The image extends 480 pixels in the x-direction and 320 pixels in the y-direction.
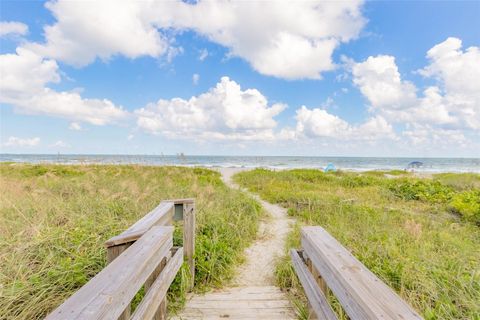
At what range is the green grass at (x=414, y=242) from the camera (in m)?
2.96

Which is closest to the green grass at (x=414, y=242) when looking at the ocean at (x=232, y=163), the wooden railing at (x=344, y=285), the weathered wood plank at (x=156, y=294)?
the wooden railing at (x=344, y=285)

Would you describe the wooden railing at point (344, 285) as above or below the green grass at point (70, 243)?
above

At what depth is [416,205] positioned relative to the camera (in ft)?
28.3

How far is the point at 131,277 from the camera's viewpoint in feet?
4.89

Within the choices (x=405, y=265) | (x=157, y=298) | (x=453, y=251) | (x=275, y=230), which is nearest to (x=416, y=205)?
(x=453, y=251)

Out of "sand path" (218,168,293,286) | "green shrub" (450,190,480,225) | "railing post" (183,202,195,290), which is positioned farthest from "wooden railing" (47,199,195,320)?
"green shrub" (450,190,480,225)

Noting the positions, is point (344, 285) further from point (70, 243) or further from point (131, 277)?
point (70, 243)

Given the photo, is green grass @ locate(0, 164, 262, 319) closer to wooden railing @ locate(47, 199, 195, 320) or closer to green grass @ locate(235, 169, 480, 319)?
wooden railing @ locate(47, 199, 195, 320)

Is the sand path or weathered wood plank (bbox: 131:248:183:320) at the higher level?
weathered wood plank (bbox: 131:248:183:320)

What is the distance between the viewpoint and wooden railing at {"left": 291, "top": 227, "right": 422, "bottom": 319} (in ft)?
3.97

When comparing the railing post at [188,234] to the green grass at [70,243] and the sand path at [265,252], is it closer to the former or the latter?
the green grass at [70,243]

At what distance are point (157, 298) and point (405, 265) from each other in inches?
125

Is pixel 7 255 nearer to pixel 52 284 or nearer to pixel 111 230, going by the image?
pixel 52 284

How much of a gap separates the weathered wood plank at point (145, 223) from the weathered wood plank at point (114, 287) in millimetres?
106
